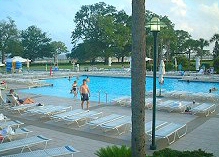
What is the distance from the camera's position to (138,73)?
4535mm

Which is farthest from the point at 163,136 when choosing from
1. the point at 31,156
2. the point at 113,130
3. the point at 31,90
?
the point at 31,90

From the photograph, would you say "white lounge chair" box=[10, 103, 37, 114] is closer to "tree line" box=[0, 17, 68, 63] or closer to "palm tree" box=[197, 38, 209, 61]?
"tree line" box=[0, 17, 68, 63]

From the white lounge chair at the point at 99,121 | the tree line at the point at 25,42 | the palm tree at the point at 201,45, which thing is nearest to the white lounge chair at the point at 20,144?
the white lounge chair at the point at 99,121

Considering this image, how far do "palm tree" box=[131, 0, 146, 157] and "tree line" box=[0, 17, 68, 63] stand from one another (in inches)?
2405

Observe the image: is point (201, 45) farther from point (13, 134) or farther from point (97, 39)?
point (13, 134)

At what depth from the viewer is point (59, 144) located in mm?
8156

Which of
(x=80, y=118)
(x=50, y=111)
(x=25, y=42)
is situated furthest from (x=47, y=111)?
(x=25, y=42)

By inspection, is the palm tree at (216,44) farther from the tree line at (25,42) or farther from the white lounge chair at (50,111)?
the white lounge chair at (50,111)

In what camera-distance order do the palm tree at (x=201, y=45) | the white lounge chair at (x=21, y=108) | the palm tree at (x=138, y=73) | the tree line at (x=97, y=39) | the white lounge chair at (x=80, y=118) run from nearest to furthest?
the palm tree at (x=138, y=73), the white lounge chair at (x=80, y=118), the white lounge chair at (x=21, y=108), the tree line at (x=97, y=39), the palm tree at (x=201, y=45)

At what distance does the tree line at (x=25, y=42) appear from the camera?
208 feet

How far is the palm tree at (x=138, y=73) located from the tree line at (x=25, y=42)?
200ft

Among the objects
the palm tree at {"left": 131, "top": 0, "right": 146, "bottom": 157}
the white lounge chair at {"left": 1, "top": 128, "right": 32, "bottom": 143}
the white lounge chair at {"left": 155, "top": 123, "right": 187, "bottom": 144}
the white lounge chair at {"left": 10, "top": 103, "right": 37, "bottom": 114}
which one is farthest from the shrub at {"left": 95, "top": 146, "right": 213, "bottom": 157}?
the white lounge chair at {"left": 10, "top": 103, "right": 37, "bottom": 114}

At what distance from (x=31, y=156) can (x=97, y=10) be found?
205 ft

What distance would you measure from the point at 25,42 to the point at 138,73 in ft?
215
